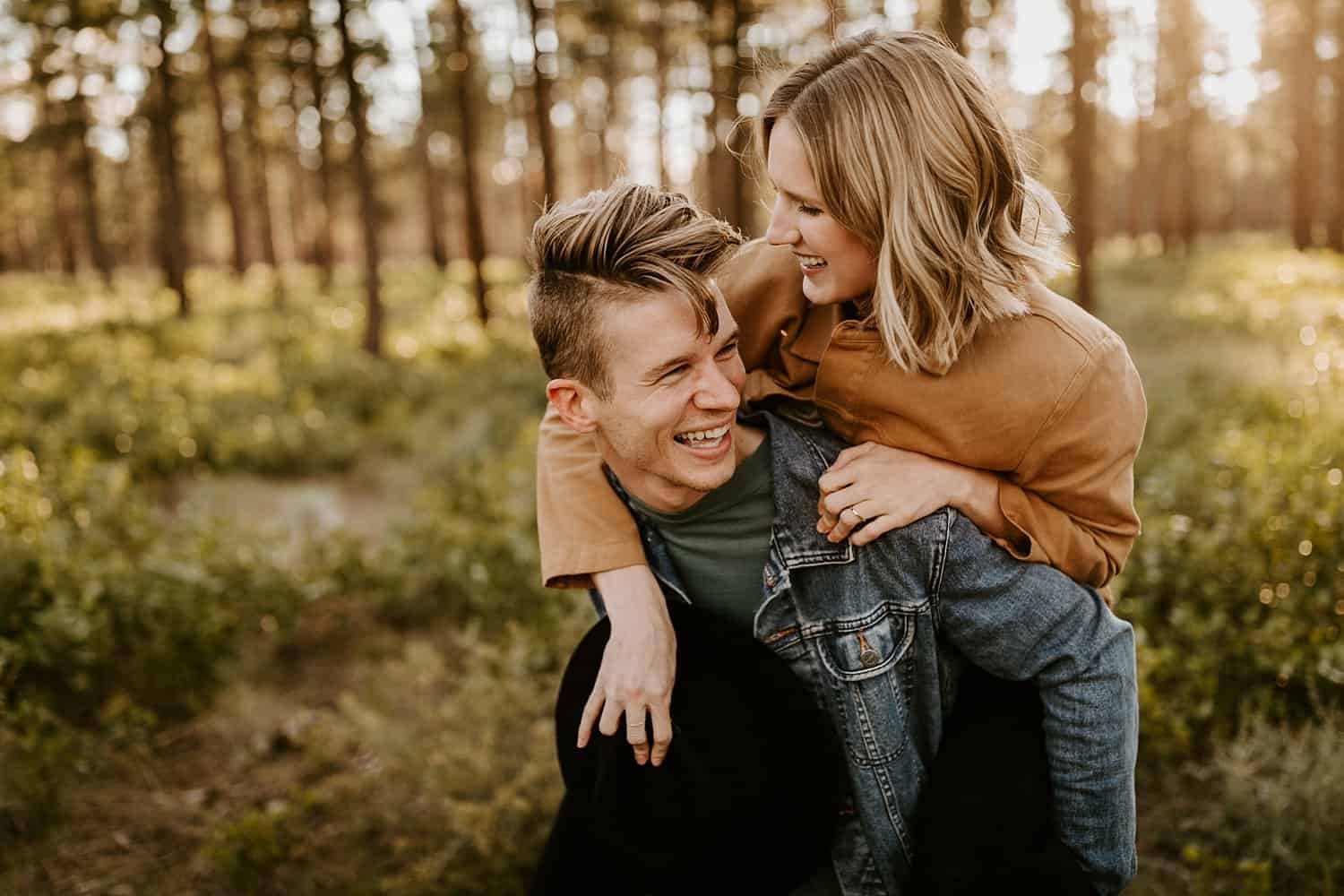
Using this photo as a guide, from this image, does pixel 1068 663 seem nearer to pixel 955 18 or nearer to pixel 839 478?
pixel 839 478

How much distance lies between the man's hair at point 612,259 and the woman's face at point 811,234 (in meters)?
0.14

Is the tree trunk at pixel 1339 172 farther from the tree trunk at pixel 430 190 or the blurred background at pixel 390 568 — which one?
the tree trunk at pixel 430 190

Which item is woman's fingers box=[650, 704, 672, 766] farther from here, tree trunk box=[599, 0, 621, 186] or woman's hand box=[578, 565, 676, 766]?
tree trunk box=[599, 0, 621, 186]

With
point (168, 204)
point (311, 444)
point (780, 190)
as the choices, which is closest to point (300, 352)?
point (311, 444)

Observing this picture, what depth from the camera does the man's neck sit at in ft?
7.64

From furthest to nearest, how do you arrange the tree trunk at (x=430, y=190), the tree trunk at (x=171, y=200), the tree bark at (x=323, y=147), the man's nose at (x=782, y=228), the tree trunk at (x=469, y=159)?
1. the tree trunk at (x=430, y=190)
2. the tree trunk at (x=171, y=200)
3. the tree trunk at (x=469, y=159)
4. the tree bark at (x=323, y=147)
5. the man's nose at (x=782, y=228)

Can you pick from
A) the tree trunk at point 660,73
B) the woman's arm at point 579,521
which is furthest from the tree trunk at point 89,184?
the woman's arm at point 579,521

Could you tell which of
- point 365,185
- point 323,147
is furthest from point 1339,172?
point 323,147

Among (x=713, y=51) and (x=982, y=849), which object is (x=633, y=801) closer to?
(x=982, y=849)

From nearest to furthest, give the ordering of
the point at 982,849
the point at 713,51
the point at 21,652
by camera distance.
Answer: the point at 982,849 → the point at 21,652 → the point at 713,51

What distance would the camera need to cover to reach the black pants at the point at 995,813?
6.62 feet

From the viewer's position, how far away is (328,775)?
4.71 m

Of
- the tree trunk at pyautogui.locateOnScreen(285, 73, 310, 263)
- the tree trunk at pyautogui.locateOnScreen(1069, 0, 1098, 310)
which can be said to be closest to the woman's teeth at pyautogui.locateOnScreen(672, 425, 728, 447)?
the tree trunk at pyautogui.locateOnScreen(1069, 0, 1098, 310)

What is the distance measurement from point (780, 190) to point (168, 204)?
72.6ft
